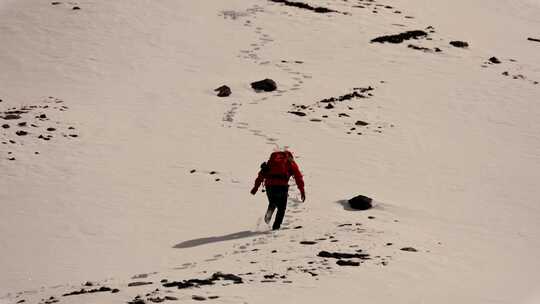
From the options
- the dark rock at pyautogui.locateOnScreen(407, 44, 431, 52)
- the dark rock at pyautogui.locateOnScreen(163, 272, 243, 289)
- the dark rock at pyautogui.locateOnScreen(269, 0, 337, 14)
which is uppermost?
the dark rock at pyautogui.locateOnScreen(163, 272, 243, 289)

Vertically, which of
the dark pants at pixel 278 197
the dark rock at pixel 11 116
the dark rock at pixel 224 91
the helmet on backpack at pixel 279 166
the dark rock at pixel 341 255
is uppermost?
the helmet on backpack at pixel 279 166

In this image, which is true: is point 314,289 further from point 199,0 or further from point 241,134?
point 199,0

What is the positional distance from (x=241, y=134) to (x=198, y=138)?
129cm

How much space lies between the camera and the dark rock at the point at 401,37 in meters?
32.0

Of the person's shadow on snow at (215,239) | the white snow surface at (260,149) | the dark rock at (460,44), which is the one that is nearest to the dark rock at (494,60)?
the white snow surface at (260,149)

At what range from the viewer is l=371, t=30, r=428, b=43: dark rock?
32.0 m

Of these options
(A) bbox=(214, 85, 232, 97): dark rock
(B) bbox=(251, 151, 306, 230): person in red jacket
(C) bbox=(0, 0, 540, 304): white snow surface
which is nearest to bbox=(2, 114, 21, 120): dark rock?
(C) bbox=(0, 0, 540, 304): white snow surface

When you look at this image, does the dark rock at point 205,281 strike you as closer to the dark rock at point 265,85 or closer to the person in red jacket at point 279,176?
the person in red jacket at point 279,176

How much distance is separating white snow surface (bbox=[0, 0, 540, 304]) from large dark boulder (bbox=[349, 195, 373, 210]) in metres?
0.30

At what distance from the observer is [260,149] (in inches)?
821

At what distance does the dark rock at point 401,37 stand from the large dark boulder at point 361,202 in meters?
16.9

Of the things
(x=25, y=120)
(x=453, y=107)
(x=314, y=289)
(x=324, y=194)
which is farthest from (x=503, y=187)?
(x=25, y=120)

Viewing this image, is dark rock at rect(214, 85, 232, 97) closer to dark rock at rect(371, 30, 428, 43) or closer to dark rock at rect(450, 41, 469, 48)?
dark rock at rect(371, 30, 428, 43)

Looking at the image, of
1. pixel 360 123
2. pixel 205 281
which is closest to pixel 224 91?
pixel 360 123
